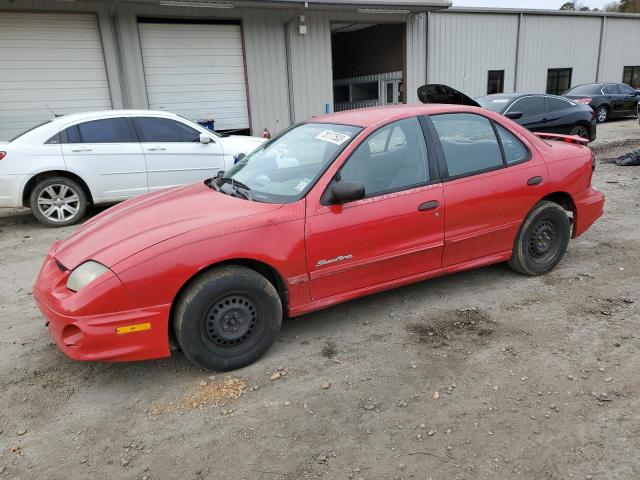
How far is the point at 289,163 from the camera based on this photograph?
154 inches

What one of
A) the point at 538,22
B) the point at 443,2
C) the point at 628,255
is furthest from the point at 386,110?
the point at 538,22

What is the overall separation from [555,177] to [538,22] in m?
18.3

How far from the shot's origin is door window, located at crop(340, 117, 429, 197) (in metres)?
3.61

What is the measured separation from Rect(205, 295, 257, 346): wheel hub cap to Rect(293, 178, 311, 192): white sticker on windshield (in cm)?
85

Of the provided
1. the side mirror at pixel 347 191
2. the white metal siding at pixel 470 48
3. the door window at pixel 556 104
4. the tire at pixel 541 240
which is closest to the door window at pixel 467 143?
the tire at pixel 541 240

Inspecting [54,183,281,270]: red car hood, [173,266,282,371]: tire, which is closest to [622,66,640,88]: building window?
[54,183,281,270]: red car hood

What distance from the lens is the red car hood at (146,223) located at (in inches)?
121

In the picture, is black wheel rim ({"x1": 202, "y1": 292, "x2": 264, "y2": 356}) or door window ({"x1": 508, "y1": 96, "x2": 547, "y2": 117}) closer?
black wheel rim ({"x1": 202, "y1": 292, "x2": 264, "y2": 356})

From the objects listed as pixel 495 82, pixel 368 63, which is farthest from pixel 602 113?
pixel 368 63

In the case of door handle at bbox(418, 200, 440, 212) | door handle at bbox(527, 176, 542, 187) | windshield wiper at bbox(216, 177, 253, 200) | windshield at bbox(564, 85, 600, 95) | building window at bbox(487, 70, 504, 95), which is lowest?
door handle at bbox(418, 200, 440, 212)

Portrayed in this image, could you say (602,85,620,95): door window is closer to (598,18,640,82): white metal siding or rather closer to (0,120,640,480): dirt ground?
(598,18,640,82): white metal siding

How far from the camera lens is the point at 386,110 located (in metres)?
4.08

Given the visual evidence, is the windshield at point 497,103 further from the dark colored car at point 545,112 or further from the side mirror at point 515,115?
the side mirror at point 515,115

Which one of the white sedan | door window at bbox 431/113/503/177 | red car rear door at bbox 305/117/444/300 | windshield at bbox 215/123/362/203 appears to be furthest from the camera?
the white sedan
